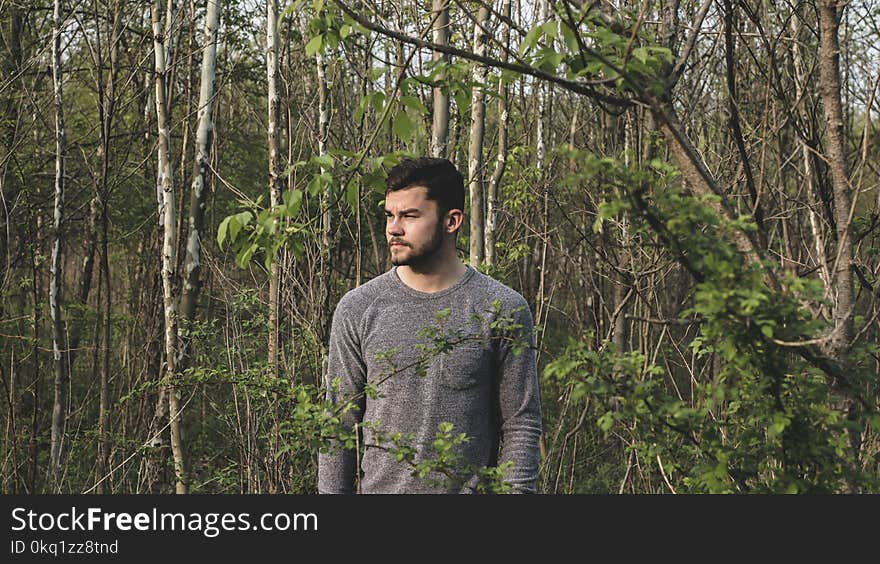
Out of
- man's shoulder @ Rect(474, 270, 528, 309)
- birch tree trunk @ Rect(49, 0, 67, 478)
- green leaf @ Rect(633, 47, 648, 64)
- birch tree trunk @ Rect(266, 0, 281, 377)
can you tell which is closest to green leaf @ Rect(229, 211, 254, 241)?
man's shoulder @ Rect(474, 270, 528, 309)

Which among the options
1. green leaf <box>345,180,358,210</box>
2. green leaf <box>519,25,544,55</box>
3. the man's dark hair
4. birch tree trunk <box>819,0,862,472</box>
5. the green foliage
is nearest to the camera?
the green foliage

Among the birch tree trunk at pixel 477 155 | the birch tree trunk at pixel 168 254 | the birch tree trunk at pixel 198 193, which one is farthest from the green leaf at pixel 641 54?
the birch tree trunk at pixel 198 193

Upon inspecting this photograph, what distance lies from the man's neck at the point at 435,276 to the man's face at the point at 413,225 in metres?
0.07

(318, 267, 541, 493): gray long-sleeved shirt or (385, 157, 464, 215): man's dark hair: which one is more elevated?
(385, 157, 464, 215): man's dark hair

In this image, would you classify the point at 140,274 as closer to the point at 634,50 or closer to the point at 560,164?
the point at 560,164

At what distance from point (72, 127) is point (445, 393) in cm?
921

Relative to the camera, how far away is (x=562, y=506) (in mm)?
2418

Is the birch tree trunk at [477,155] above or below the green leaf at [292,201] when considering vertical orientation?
above

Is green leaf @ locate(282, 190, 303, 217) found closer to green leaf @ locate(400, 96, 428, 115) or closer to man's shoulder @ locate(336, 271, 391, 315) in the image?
green leaf @ locate(400, 96, 428, 115)

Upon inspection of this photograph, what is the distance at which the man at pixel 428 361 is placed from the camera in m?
3.00

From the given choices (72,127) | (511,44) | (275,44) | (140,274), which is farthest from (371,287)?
(72,127)

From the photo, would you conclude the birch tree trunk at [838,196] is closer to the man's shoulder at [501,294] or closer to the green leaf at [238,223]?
the man's shoulder at [501,294]

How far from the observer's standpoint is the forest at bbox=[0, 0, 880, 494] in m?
2.24

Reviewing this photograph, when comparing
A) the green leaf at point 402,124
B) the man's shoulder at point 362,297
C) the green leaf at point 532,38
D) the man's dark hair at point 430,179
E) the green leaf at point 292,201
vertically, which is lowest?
the man's shoulder at point 362,297
